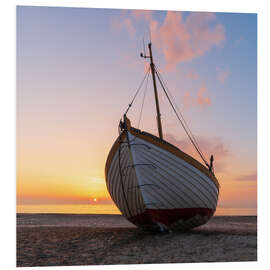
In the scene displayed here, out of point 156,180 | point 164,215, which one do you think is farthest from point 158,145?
point 164,215

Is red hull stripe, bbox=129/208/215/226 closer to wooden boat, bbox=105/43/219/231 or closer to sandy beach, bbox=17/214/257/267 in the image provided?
wooden boat, bbox=105/43/219/231

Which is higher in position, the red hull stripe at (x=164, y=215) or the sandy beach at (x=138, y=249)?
the red hull stripe at (x=164, y=215)

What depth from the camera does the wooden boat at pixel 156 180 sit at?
382 inches

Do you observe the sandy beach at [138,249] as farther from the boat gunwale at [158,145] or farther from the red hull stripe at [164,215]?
the boat gunwale at [158,145]

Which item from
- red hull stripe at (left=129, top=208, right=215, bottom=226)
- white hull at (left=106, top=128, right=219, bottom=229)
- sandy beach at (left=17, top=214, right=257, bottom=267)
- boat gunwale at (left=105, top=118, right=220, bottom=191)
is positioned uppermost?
boat gunwale at (left=105, top=118, right=220, bottom=191)

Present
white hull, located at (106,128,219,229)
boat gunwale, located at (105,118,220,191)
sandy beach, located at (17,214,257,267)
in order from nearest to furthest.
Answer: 1. sandy beach, located at (17,214,257,267)
2. white hull, located at (106,128,219,229)
3. boat gunwale, located at (105,118,220,191)

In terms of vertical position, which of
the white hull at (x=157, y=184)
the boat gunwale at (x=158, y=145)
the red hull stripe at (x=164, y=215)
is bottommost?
the red hull stripe at (x=164, y=215)

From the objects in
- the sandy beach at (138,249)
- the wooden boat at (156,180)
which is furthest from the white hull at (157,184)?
the sandy beach at (138,249)

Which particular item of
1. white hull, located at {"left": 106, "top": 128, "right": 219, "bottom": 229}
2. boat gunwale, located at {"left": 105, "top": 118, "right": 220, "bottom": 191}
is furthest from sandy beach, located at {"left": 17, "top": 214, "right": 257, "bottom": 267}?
boat gunwale, located at {"left": 105, "top": 118, "right": 220, "bottom": 191}

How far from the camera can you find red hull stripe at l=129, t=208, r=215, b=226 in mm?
9836

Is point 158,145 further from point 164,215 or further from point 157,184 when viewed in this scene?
point 164,215

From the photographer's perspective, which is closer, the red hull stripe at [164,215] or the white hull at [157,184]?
the white hull at [157,184]

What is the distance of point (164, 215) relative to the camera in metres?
9.95

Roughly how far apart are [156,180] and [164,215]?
0.80 meters
